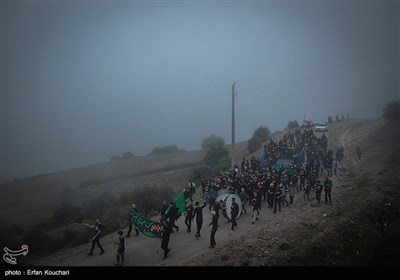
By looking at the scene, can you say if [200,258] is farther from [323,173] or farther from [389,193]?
[323,173]

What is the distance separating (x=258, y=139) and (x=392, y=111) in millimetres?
19038

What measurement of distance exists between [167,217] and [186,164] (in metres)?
34.9

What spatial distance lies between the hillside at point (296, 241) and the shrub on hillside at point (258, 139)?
1000 inches

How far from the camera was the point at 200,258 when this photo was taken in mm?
14125

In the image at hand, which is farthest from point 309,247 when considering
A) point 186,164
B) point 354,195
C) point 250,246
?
point 186,164

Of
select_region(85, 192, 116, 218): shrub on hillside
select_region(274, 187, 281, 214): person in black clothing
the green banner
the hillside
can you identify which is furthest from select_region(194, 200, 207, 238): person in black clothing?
select_region(85, 192, 116, 218): shrub on hillside

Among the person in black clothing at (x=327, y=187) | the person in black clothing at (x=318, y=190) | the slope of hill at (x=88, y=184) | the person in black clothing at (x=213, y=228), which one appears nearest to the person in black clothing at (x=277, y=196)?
the person in black clothing at (x=318, y=190)

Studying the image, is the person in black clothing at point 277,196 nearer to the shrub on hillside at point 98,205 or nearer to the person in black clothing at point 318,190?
the person in black clothing at point 318,190

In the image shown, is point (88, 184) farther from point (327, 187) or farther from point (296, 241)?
point (296, 241)

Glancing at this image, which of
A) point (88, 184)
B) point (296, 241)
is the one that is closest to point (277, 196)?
point (296, 241)

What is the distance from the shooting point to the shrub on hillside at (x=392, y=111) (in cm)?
4422

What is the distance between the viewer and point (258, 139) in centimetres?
5019

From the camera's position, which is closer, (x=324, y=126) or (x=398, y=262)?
(x=398, y=262)

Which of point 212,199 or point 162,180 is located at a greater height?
point 212,199
